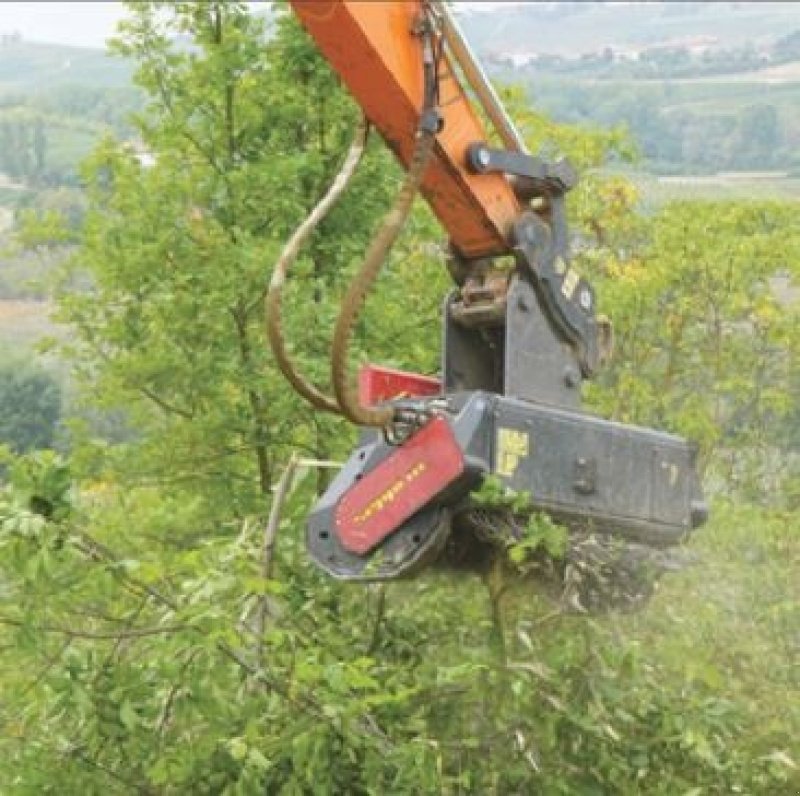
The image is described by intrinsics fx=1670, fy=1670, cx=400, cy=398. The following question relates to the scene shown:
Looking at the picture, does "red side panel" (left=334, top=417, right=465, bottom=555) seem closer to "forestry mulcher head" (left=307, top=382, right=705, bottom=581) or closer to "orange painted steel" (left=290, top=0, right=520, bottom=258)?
"forestry mulcher head" (left=307, top=382, right=705, bottom=581)

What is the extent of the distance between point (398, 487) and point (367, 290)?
74 centimetres

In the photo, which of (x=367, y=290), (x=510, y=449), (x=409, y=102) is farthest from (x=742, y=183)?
(x=367, y=290)

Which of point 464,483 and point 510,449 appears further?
point 510,449

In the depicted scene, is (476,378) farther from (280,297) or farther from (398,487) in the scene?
Result: (280,297)

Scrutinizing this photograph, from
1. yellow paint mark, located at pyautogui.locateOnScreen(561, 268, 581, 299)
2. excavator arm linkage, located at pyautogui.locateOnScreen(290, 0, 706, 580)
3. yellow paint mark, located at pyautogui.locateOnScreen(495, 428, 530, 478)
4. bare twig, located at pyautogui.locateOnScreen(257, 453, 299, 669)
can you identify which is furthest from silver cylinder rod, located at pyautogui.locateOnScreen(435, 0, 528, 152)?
bare twig, located at pyautogui.locateOnScreen(257, 453, 299, 669)

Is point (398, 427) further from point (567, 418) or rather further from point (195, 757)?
point (195, 757)

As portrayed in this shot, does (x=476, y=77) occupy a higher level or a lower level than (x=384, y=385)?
higher

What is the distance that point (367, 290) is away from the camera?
5688 mm

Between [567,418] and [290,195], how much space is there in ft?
17.6

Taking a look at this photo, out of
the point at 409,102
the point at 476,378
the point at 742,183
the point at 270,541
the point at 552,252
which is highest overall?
the point at 409,102

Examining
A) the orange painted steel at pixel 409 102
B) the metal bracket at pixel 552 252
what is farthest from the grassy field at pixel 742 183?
the orange painted steel at pixel 409 102

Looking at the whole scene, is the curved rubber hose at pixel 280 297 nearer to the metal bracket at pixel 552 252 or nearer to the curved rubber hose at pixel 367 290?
the curved rubber hose at pixel 367 290

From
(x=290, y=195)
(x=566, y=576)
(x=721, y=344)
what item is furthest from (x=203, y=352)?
(x=721, y=344)

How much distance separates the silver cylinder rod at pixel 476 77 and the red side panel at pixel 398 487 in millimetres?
1307
